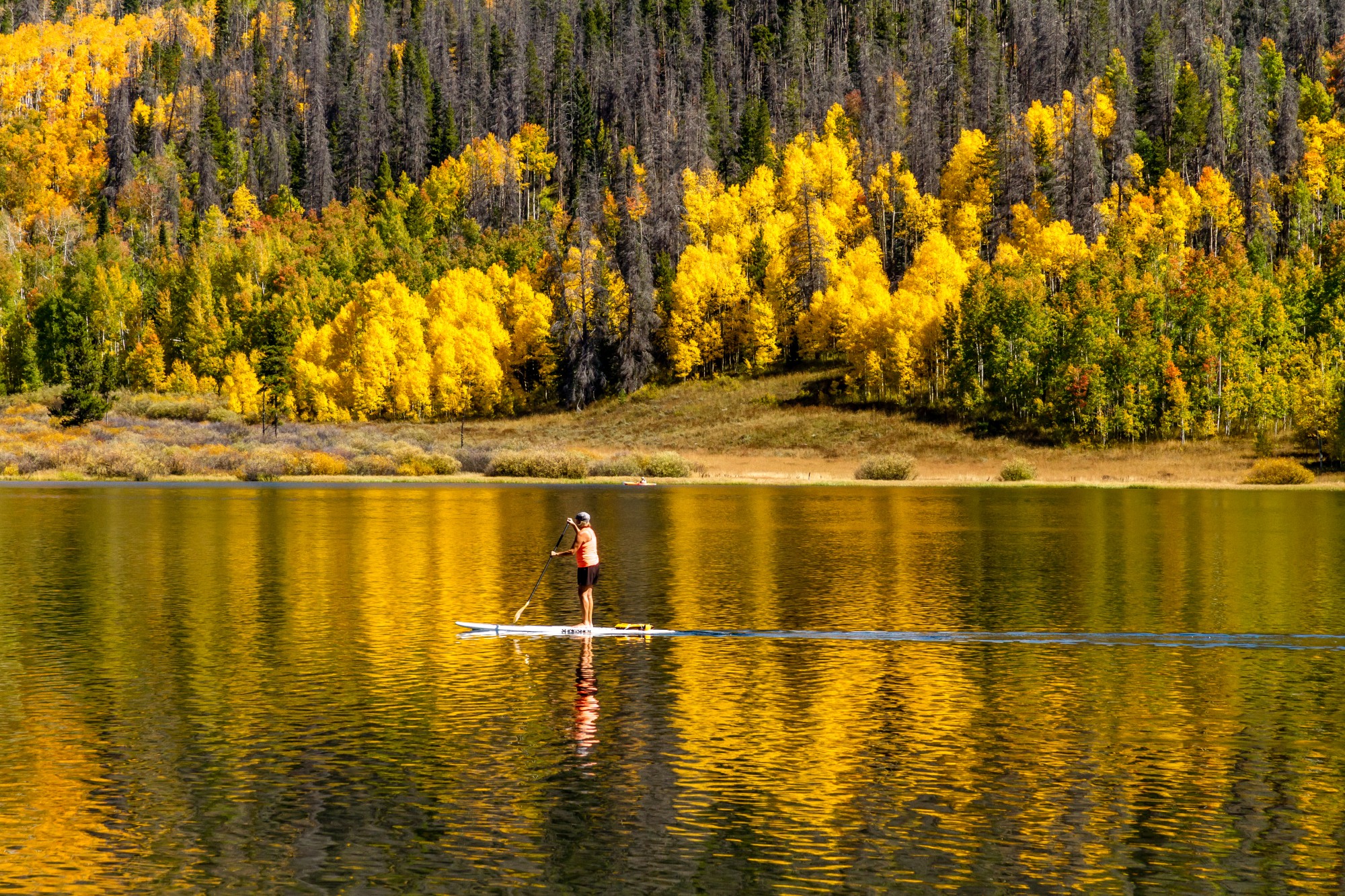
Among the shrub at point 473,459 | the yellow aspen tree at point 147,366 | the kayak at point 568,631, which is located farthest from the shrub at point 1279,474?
the yellow aspen tree at point 147,366

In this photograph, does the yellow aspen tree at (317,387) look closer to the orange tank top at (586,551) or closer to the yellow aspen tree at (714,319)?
the yellow aspen tree at (714,319)

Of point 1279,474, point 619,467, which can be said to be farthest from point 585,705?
point 1279,474

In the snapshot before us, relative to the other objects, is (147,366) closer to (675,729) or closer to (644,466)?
(644,466)

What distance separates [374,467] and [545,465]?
50.4 feet

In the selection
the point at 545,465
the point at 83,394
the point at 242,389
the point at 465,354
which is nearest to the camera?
the point at 545,465

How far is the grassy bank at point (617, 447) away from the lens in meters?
116

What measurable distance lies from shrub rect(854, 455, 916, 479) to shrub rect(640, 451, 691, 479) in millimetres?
15599

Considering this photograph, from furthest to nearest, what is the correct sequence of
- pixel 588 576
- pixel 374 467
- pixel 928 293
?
pixel 928 293
pixel 374 467
pixel 588 576

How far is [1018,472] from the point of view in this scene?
4626 inches

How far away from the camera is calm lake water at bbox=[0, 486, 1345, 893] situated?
1530cm

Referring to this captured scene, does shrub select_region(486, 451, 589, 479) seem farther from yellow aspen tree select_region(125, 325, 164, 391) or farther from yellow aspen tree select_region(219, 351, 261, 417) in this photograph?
yellow aspen tree select_region(125, 325, 164, 391)

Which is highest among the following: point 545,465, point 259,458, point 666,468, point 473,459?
point 259,458

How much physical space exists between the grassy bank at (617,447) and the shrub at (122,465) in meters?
0.12

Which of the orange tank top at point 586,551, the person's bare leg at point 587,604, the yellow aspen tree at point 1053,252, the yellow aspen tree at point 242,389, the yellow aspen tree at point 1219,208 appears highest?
the yellow aspen tree at point 1219,208
